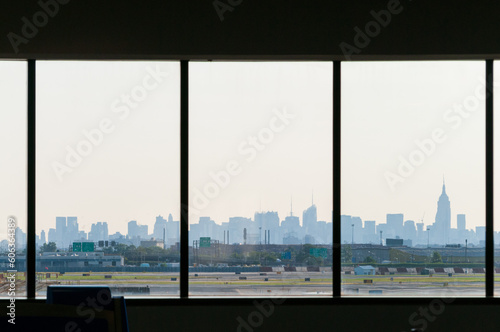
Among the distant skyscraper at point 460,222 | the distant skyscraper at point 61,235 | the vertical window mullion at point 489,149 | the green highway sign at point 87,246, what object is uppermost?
the vertical window mullion at point 489,149

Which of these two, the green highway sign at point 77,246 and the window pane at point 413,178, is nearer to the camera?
the green highway sign at point 77,246

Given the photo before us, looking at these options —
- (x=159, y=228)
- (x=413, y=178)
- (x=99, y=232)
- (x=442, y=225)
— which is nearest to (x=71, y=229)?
(x=99, y=232)

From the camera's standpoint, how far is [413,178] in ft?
16.5

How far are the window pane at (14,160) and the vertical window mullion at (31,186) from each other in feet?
0.14

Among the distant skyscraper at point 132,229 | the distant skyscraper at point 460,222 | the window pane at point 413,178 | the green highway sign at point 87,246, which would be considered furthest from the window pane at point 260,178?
the distant skyscraper at point 460,222

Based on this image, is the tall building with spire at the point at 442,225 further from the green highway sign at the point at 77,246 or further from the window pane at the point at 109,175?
the green highway sign at the point at 77,246

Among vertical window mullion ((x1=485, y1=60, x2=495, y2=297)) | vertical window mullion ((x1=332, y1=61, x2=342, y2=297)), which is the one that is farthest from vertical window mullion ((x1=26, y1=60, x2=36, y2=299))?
vertical window mullion ((x1=485, y1=60, x2=495, y2=297))

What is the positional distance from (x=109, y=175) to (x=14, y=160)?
0.77m

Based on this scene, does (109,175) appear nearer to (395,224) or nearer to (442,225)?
(395,224)

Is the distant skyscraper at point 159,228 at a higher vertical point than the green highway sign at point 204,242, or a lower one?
higher

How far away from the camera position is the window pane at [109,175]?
4.89 meters
